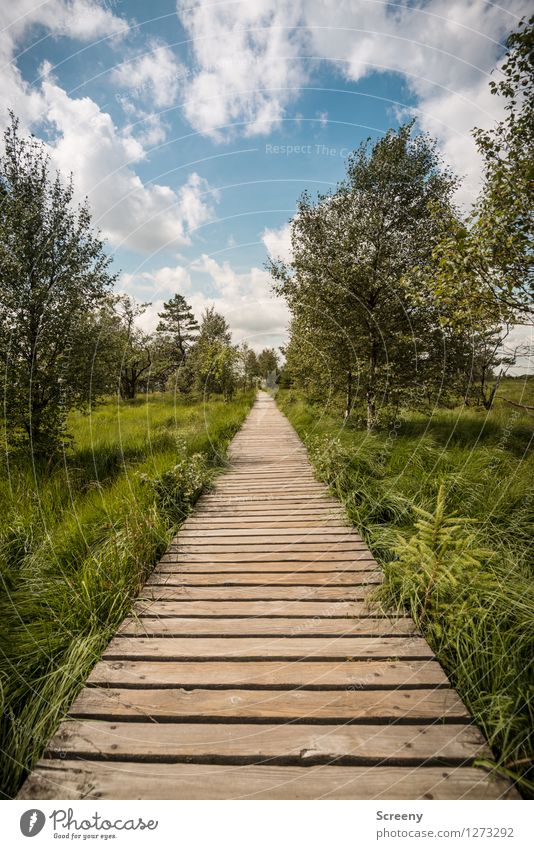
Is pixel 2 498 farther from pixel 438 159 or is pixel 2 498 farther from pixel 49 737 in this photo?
pixel 438 159

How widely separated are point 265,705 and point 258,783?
15.1 inches

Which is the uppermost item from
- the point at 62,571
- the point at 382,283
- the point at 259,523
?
the point at 382,283

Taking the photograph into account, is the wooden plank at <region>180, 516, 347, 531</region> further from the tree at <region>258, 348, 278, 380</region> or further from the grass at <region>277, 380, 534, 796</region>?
the tree at <region>258, 348, 278, 380</region>

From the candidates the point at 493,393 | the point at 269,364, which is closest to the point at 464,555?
the point at 493,393

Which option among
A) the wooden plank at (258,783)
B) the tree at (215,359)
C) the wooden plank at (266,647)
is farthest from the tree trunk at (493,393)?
the tree at (215,359)

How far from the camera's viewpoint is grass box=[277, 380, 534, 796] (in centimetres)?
199

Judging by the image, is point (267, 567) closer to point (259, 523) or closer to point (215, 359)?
point (259, 523)

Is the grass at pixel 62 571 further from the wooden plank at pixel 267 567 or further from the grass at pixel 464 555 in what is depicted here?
the grass at pixel 464 555

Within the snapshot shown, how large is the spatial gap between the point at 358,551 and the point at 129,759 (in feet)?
9.14

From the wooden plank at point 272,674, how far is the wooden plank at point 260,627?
0.27m

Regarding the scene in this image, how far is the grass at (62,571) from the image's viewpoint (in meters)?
2.08

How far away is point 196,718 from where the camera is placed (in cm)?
198

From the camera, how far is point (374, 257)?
8484 millimetres

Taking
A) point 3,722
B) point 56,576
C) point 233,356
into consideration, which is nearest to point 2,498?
point 56,576
